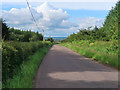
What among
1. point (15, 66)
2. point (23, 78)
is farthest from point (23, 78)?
point (15, 66)

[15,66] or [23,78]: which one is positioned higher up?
[15,66]

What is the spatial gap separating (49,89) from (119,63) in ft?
22.4

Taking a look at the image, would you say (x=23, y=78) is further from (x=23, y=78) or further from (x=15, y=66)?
(x=15, y=66)

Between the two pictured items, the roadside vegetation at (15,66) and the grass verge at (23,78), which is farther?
the roadside vegetation at (15,66)

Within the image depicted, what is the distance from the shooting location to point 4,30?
24.8 meters

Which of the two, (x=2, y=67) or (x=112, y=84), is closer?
(x=2, y=67)

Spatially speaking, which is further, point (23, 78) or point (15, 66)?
point (15, 66)

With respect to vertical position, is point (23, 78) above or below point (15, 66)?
below

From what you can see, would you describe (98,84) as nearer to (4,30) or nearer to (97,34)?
(4,30)

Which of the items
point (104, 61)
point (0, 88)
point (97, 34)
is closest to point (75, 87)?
point (0, 88)

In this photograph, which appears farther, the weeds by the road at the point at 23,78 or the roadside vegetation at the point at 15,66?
the roadside vegetation at the point at 15,66

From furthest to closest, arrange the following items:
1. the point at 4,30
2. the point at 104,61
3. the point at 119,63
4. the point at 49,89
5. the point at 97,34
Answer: the point at 97,34 → the point at 4,30 → the point at 104,61 → the point at 119,63 → the point at 49,89

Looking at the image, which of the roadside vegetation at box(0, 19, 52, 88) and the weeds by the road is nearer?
the weeds by the road

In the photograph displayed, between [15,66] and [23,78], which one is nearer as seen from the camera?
[23,78]
